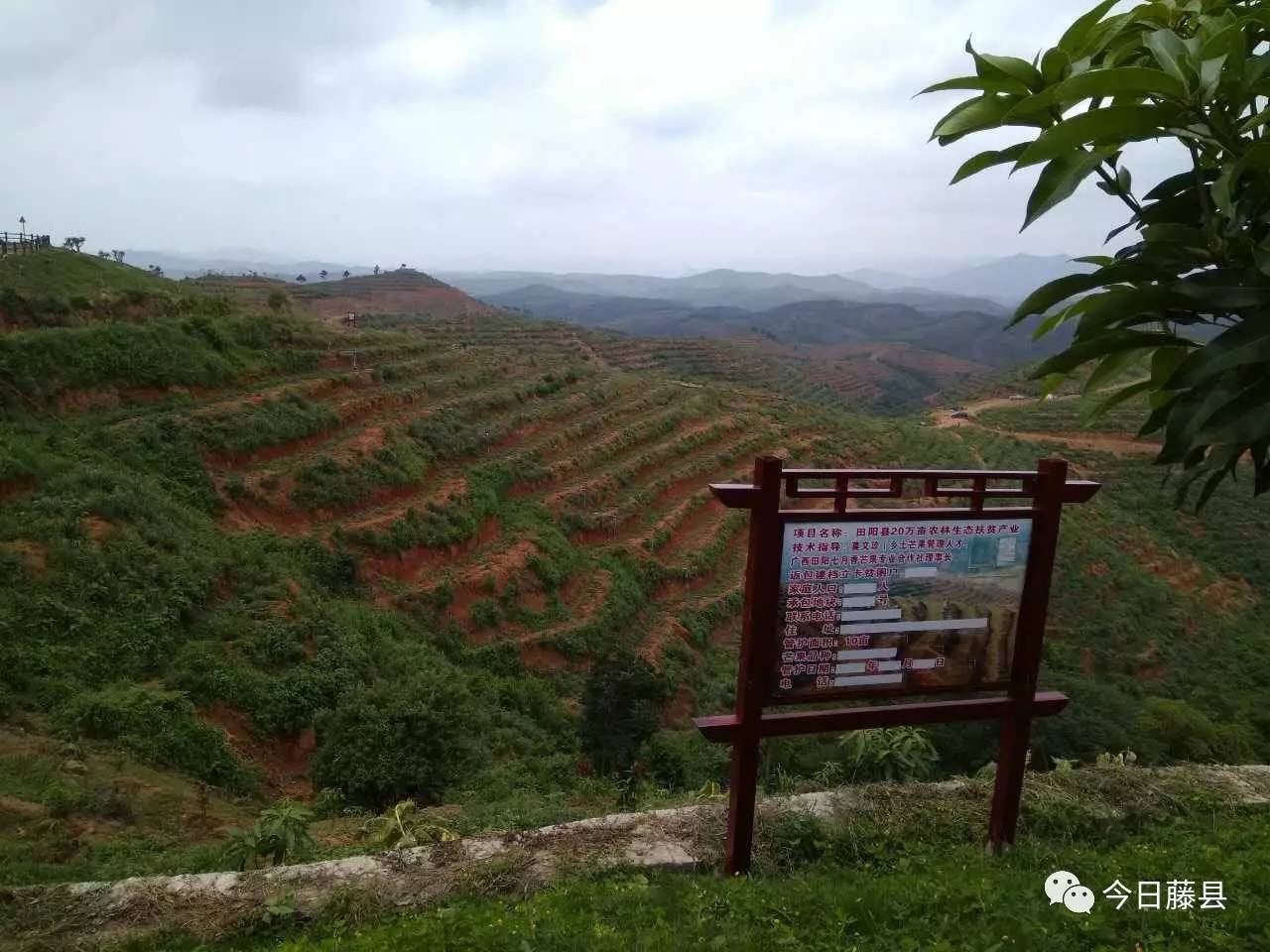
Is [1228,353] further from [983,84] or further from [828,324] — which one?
[828,324]

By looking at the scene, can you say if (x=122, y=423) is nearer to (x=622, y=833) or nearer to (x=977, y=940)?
(x=622, y=833)

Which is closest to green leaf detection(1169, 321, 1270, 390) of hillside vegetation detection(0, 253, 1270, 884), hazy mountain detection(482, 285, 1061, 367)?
hillside vegetation detection(0, 253, 1270, 884)

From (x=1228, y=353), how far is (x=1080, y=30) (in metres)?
0.76

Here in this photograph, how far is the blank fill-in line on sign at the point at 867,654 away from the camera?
133 inches

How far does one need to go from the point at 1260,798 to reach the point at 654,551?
13915 mm

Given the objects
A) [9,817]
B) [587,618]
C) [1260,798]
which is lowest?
[587,618]

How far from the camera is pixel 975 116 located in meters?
1.64

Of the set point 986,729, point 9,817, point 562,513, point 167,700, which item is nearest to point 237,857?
point 9,817

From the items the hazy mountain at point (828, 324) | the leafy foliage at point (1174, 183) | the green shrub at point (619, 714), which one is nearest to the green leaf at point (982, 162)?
the leafy foliage at point (1174, 183)

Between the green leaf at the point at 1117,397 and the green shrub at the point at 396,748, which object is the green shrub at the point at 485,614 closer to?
the green shrub at the point at 396,748

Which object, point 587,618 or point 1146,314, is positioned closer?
point 1146,314

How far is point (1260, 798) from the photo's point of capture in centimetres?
444

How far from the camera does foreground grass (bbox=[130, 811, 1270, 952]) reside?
271cm

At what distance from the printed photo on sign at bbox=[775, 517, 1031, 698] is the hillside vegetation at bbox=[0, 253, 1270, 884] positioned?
190 centimetres
